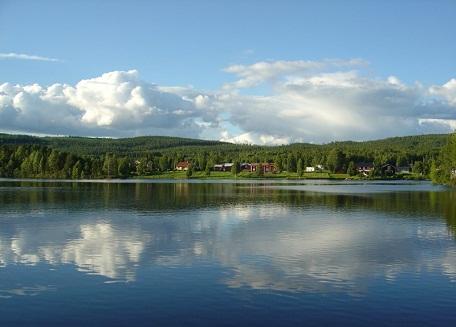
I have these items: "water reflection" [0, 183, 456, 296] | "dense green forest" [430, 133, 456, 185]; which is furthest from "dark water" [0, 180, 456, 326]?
"dense green forest" [430, 133, 456, 185]

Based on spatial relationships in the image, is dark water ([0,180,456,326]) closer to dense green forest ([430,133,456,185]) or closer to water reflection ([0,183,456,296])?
water reflection ([0,183,456,296])

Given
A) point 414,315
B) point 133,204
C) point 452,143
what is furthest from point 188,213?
point 452,143

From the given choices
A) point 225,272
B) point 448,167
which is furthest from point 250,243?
point 448,167

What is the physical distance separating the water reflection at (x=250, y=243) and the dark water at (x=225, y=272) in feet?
0.33

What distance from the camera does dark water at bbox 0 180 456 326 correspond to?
25.0m

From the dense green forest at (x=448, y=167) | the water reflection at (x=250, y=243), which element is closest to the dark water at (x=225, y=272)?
the water reflection at (x=250, y=243)

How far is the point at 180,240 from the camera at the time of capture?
153ft

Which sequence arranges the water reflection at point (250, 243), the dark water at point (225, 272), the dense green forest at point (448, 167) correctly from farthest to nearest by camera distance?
the dense green forest at point (448, 167)
the water reflection at point (250, 243)
the dark water at point (225, 272)

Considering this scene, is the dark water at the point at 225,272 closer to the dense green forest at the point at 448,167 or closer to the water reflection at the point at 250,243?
the water reflection at the point at 250,243

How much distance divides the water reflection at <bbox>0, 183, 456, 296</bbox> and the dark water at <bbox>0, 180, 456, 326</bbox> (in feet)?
0.33

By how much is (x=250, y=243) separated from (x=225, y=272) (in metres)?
11.8

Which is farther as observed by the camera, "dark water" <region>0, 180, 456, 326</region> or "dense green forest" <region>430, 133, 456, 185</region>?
"dense green forest" <region>430, 133, 456, 185</region>

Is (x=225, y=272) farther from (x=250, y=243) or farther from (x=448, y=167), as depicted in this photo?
(x=448, y=167)

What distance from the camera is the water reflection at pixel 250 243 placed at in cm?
3375
